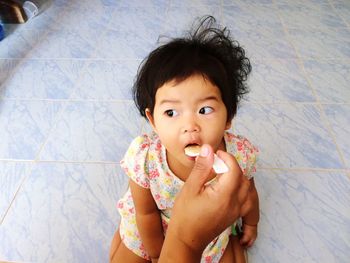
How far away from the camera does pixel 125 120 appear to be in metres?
1.12

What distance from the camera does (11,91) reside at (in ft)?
4.16

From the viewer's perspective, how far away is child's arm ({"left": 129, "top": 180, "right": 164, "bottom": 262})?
2.00ft

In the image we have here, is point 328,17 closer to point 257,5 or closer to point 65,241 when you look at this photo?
point 257,5

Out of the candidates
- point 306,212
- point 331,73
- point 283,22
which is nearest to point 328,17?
point 283,22

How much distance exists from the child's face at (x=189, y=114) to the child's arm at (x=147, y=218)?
0.51 feet

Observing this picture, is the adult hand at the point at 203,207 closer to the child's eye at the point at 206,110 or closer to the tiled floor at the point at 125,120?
the child's eye at the point at 206,110

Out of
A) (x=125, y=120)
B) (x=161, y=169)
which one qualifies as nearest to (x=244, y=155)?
(x=161, y=169)

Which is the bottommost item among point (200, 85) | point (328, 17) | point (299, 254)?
point (299, 254)

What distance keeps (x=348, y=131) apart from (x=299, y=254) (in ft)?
1.71

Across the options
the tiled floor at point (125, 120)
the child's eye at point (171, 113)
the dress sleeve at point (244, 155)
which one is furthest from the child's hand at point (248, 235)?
the child's eye at point (171, 113)

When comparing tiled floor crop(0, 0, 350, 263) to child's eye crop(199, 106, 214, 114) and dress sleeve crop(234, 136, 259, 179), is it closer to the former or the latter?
dress sleeve crop(234, 136, 259, 179)

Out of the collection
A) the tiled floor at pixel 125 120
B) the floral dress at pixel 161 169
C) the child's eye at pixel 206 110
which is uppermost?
the child's eye at pixel 206 110

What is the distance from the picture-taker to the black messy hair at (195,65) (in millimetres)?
504

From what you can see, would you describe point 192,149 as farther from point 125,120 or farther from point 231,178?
point 125,120
